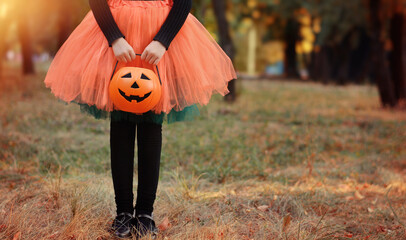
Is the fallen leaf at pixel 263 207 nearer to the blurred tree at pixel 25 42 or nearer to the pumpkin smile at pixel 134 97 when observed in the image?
the pumpkin smile at pixel 134 97

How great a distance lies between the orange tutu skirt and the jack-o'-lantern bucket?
0.35ft

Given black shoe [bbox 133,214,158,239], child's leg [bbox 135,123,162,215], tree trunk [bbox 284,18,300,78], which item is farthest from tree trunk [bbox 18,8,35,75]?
black shoe [bbox 133,214,158,239]

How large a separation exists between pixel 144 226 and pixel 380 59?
836cm

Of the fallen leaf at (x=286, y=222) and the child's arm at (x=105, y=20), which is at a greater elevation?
the child's arm at (x=105, y=20)

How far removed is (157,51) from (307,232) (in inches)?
53.4

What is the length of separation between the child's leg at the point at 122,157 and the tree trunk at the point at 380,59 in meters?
8.12

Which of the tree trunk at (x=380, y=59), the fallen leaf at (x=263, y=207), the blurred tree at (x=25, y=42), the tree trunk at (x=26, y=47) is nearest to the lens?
the fallen leaf at (x=263, y=207)

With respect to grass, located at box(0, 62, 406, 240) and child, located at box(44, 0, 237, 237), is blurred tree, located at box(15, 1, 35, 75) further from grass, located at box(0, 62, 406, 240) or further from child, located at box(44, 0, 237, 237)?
child, located at box(44, 0, 237, 237)

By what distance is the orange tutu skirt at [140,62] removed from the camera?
2340 millimetres

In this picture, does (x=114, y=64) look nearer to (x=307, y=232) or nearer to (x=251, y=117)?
(x=307, y=232)

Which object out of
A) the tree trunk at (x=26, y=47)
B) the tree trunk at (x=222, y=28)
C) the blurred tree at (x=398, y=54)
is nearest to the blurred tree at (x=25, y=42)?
the tree trunk at (x=26, y=47)

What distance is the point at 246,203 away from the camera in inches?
125

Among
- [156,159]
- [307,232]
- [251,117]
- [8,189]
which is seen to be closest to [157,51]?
[156,159]

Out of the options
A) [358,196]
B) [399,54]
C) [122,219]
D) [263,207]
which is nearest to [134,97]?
[122,219]
